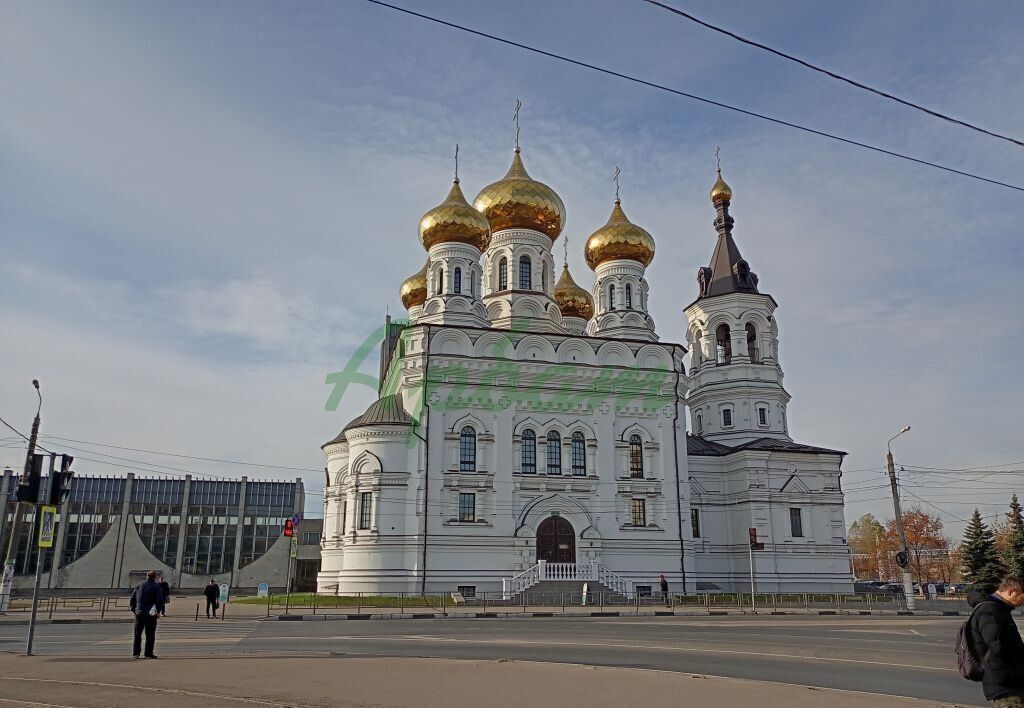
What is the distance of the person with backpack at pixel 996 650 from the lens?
538 cm

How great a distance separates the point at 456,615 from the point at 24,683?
17.7 m

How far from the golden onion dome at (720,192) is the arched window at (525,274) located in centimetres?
1432

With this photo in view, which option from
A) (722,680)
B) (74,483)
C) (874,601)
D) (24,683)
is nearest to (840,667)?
(722,680)

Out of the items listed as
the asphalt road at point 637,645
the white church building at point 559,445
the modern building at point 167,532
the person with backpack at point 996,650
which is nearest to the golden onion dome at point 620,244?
the white church building at point 559,445

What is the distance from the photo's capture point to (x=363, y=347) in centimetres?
3766

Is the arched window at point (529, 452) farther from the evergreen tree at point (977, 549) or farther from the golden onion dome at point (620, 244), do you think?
the evergreen tree at point (977, 549)

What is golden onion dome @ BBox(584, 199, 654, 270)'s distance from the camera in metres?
43.4

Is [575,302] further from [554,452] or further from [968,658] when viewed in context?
[968,658]

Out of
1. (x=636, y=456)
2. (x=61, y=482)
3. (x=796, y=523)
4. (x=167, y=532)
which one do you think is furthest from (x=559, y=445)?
(x=167, y=532)

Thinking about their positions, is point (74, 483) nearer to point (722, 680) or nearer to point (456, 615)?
point (456, 615)

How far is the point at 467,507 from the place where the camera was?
34375 mm

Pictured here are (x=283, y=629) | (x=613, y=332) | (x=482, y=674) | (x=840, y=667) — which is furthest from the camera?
(x=613, y=332)

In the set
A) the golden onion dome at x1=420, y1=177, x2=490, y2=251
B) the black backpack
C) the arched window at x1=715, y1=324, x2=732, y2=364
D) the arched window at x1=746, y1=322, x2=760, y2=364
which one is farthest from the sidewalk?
the arched window at x1=746, y1=322, x2=760, y2=364

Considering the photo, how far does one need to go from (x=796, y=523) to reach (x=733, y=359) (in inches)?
367
